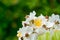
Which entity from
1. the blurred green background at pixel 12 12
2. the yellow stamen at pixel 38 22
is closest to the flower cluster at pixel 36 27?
the yellow stamen at pixel 38 22

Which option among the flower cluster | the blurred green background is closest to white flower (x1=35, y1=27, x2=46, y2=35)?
the flower cluster

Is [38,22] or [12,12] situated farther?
[12,12]

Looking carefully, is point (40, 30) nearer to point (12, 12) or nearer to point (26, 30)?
point (26, 30)

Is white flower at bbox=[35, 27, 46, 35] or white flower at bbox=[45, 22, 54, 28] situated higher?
white flower at bbox=[45, 22, 54, 28]

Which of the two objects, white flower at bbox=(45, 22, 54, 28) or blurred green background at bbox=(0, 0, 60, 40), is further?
blurred green background at bbox=(0, 0, 60, 40)

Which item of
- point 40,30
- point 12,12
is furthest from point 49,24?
point 12,12

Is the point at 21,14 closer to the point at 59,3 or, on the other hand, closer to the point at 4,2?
the point at 4,2

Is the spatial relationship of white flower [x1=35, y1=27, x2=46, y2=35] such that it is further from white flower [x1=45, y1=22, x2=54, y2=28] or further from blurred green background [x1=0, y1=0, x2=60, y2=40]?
blurred green background [x1=0, y1=0, x2=60, y2=40]

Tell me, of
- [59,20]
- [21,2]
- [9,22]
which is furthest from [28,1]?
[59,20]
